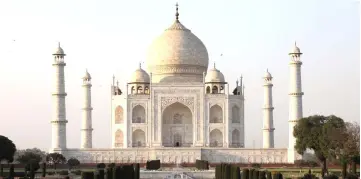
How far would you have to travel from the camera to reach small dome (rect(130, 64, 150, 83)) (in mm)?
44331

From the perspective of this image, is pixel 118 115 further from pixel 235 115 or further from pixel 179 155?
pixel 235 115

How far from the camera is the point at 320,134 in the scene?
33688 millimetres

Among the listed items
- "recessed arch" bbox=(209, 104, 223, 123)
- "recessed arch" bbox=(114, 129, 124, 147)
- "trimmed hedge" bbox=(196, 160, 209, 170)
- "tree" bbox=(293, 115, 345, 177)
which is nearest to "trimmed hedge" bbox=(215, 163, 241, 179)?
"trimmed hedge" bbox=(196, 160, 209, 170)

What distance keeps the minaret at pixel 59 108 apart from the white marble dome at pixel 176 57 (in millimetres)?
6272

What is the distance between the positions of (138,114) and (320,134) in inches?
503

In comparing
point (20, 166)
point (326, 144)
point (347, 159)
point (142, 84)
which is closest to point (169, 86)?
point (142, 84)

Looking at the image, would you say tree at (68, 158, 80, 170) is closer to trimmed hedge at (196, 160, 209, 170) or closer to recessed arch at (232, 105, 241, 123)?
trimmed hedge at (196, 160, 209, 170)

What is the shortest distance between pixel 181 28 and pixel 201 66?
98.0 inches

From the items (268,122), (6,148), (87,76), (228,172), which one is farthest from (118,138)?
(228,172)

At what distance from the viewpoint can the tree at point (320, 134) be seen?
31.6 meters

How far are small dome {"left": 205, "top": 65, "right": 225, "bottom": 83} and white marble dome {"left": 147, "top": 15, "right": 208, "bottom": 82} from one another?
4.02ft

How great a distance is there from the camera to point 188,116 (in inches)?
1741

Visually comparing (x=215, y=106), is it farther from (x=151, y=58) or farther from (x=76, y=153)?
(x=76, y=153)

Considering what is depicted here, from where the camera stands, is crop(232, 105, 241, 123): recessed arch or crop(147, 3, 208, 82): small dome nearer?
crop(232, 105, 241, 123): recessed arch
